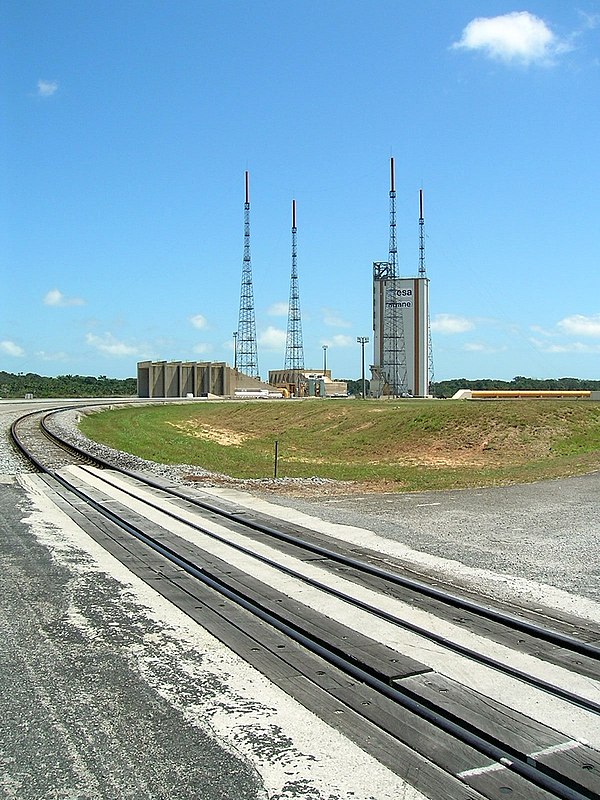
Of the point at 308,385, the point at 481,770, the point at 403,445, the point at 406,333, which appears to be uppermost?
the point at 406,333

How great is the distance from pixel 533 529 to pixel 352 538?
8.85ft

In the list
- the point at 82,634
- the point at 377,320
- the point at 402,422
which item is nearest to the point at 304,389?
the point at 377,320

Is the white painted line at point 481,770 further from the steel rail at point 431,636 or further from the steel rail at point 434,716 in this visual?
the steel rail at point 431,636

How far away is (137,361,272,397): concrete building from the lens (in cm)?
12250

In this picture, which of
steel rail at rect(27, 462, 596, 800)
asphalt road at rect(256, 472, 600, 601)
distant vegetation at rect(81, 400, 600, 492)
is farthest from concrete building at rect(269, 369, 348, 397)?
steel rail at rect(27, 462, 596, 800)

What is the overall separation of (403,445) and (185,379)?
302ft

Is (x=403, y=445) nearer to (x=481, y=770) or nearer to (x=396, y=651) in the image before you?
(x=396, y=651)

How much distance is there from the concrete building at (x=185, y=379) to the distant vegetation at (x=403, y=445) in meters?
73.8

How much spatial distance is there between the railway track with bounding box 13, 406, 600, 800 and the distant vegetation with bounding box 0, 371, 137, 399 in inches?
4185

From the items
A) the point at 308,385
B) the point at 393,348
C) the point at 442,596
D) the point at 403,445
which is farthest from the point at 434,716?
the point at 308,385

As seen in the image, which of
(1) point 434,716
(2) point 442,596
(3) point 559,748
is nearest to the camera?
(3) point 559,748

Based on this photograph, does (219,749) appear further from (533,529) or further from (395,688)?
(533,529)

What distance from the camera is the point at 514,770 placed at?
171 inches

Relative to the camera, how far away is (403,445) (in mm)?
34125
